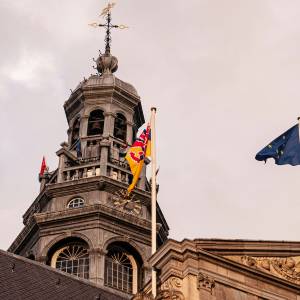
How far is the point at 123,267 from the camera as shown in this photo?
46.8 metres

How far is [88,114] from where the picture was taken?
53.9 meters

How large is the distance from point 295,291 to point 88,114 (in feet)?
87.2

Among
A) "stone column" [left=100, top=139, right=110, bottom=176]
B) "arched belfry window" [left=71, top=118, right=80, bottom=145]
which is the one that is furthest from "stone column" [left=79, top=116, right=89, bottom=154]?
"stone column" [left=100, top=139, right=110, bottom=176]

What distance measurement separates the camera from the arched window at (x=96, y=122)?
53781 millimetres

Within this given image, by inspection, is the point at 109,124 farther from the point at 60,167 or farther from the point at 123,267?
the point at 123,267

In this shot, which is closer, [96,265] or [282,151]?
[282,151]

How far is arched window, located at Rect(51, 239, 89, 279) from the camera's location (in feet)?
152

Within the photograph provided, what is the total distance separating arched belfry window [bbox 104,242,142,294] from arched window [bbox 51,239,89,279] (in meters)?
1.10

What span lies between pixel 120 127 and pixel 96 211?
8.10 m

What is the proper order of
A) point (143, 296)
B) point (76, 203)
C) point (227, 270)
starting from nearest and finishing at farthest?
point (143, 296)
point (227, 270)
point (76, 203)

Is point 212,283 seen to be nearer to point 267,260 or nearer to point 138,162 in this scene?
point 267,260

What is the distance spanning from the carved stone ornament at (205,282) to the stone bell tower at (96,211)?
55.0ft

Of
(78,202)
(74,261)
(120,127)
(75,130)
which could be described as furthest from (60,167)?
(74,261)

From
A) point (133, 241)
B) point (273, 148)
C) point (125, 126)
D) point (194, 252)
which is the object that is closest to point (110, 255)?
point (133, 241)
